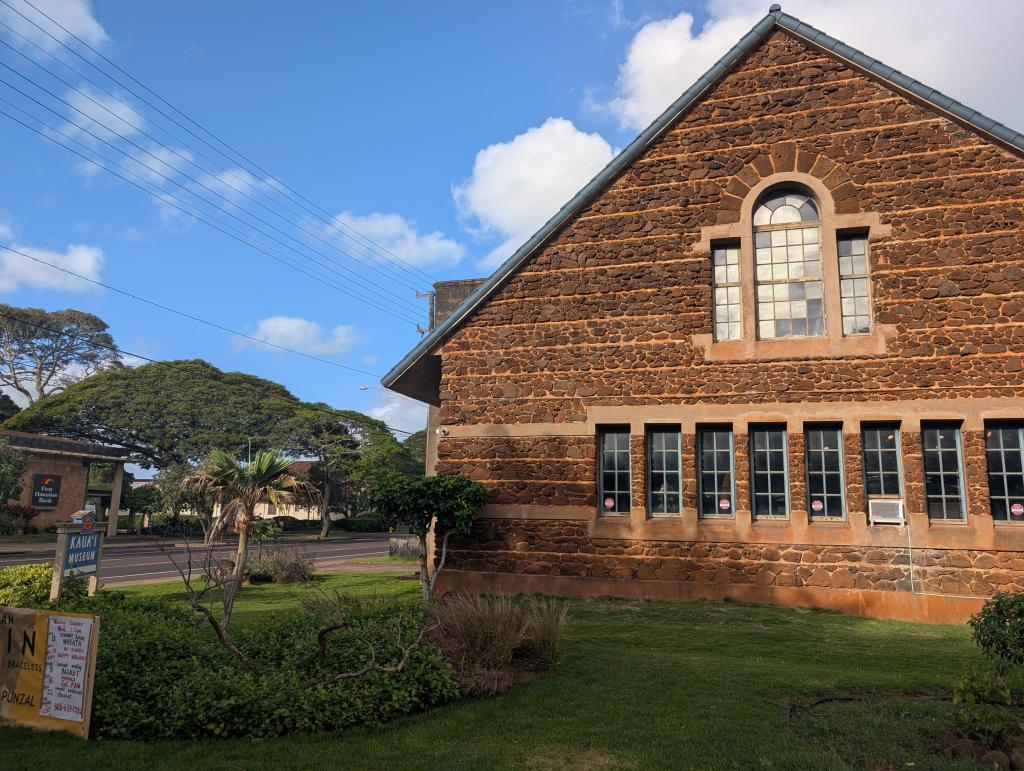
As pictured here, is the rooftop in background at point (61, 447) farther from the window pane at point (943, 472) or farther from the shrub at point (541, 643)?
the window pane at point (943, 472)

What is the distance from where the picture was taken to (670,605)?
13000 millimetres

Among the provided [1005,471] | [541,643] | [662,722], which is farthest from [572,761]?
[1005,471]

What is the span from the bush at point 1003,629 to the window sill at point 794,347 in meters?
6.15

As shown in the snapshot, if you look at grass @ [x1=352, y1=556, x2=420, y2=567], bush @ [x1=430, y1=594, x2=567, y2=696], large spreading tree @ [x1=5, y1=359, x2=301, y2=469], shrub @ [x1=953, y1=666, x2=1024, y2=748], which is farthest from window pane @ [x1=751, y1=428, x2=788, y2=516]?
large spreading tree @ [x1=5, y1=359, x2=301, y2=469]

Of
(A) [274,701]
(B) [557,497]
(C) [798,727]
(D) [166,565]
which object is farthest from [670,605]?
(D) [166,565]

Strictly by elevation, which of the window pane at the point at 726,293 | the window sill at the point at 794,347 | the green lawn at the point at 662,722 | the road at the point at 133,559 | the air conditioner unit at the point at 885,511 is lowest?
the road at the point at 133,559

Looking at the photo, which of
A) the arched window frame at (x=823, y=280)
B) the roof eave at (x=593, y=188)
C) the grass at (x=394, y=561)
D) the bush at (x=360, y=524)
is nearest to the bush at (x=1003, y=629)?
the arched window frame at (x=823, y=280)

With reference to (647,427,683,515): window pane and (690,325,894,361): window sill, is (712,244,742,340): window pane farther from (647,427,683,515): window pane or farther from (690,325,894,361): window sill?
(647,427,683,515): window pane

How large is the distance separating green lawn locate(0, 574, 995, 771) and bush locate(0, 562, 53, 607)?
583 centimetres

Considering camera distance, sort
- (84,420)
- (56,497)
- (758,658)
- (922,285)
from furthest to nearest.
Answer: (84,420) < (56,497) < (922,285) < (758,658)

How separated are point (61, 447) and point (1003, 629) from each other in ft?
162

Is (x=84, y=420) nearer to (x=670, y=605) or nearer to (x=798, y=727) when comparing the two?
(x=670, y=605)

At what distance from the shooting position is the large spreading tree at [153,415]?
5041cm

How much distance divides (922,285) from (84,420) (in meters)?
53.4
